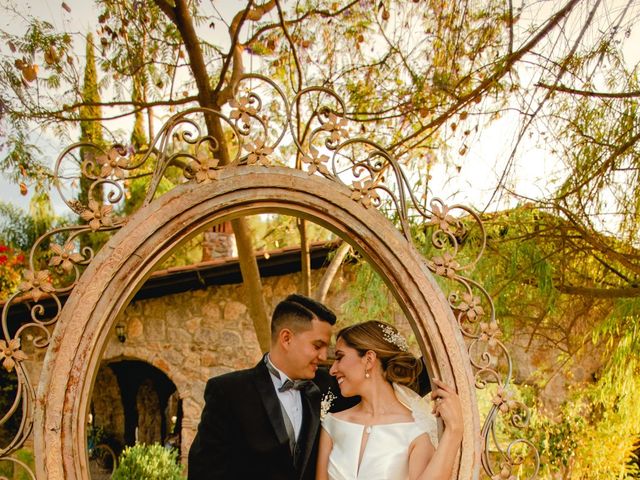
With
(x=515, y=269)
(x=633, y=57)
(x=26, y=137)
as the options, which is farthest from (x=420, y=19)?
(x=26, y=137)

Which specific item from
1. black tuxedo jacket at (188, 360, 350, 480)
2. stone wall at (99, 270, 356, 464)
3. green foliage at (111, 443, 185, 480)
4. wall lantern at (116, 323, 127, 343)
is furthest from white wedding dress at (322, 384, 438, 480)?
wall lantern at (116, 323, 127, 343)

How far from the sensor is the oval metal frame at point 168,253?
7.89ft

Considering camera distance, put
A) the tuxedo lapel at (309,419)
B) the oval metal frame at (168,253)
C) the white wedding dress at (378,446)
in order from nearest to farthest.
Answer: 1. the oval metal frame at (168,253)
2. the white wedding dress at (378,446)
3. the tuxedo lapel at (309,419)

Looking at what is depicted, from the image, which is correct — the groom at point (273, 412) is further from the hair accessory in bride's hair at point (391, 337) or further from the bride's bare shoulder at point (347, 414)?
the hair accessory in bride's hair at point (391, 337)

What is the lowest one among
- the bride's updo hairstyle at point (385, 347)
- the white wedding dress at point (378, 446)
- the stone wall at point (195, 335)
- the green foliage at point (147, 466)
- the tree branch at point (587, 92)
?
the green foliage at point (147, 466)

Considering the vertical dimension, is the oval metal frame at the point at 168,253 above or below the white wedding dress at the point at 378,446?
above

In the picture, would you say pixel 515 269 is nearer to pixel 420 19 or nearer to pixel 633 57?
pixel 633 57

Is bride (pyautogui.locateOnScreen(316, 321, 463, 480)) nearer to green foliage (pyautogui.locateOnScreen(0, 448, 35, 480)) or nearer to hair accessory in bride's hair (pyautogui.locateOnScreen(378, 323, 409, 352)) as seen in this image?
hair accessory in bride's hair (pyautogui.locateOnScreen(378, 323, 409, 352))

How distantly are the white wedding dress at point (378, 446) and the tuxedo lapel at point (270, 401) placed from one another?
0.25 metres

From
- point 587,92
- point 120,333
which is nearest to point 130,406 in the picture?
point 120,333

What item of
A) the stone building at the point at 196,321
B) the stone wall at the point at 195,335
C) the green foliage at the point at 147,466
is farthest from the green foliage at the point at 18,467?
the stone wall at the point at 195,335

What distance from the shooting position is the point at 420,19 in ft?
15.9

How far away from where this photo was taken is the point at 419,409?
3174 millimetres

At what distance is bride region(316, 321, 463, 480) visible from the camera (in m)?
3.01
